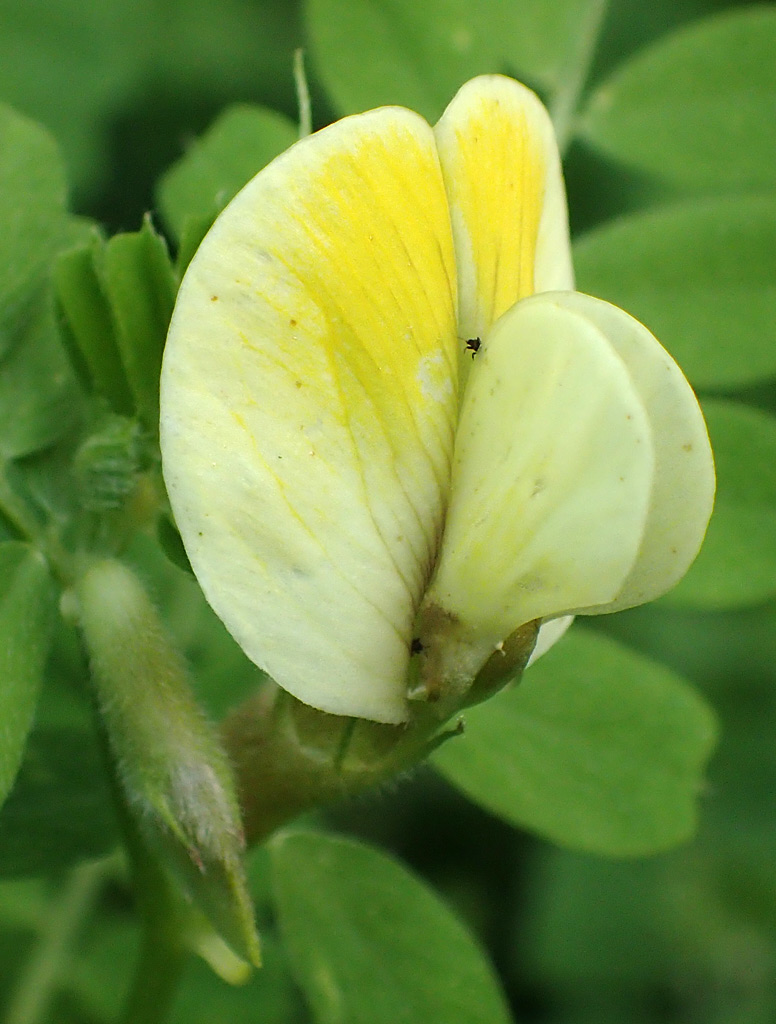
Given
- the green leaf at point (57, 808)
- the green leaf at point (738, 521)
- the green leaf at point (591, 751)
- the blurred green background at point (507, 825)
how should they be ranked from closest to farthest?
the green leaf at point (57, 808) → the green leaf at point (591, 751) → the green leaf at point (738, 521) → the blurred green background at point (507, 825)

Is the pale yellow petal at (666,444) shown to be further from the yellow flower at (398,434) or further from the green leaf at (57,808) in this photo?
the green leaf at (57,808)

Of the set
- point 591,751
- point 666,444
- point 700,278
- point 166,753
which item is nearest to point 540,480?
point 666,444

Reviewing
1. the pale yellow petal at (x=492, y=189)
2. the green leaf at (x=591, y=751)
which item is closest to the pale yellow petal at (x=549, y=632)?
the pale yellow petal at (x=492, y=189)

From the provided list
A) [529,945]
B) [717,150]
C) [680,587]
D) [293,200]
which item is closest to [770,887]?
[529,945]

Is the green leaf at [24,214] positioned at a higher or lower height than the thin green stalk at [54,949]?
higher

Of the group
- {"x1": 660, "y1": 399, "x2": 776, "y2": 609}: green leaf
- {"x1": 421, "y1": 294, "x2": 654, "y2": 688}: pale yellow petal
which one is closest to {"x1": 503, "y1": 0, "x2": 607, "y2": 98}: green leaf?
{"x1": 660, "y1": 399, "x2": 776, "y2": 609}: green leaf

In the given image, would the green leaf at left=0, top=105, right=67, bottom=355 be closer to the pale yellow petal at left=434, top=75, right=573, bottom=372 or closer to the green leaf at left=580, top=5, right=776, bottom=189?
the pale yellow petal at left=434, top=75, right=573, bottom=372
